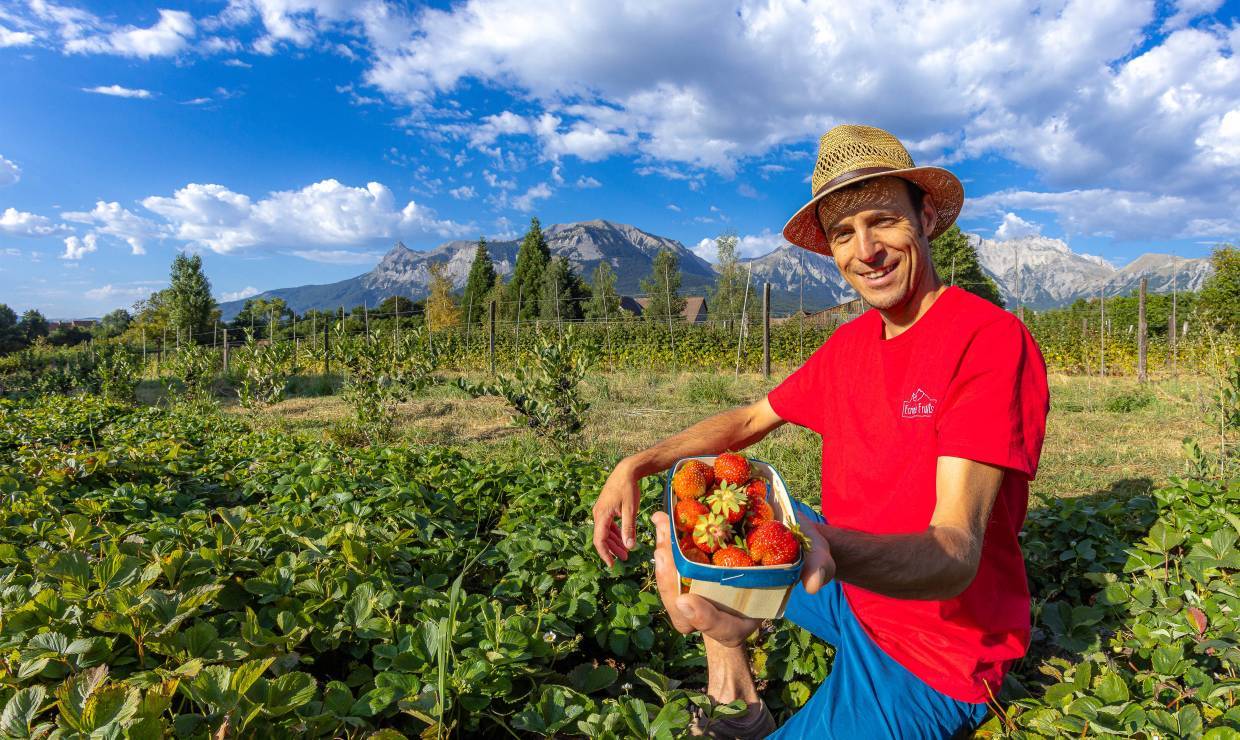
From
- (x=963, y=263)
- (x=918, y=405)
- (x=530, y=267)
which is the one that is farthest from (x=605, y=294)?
(x=918, y=405)

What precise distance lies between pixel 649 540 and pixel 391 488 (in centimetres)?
111

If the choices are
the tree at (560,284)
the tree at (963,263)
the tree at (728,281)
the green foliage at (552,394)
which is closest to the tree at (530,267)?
the tree at (560,284)

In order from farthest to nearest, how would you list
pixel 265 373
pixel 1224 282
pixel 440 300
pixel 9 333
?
pixel 440 300
pixel 9 333
pixel 1224 282
pixel 265 373

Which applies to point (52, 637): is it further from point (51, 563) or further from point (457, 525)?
point (457, 525)

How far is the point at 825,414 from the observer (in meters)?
2.00

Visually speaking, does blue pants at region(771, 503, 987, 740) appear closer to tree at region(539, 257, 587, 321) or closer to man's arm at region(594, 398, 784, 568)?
man's arm at region(594, 398, 784, 568)

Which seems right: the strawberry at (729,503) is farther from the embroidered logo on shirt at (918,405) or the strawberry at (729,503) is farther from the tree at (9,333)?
the tree at (9,333)

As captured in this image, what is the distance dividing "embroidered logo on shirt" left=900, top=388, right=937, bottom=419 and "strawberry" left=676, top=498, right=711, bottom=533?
0.65 m

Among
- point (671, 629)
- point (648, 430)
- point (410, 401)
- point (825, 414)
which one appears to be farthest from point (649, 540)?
point (410, 401)

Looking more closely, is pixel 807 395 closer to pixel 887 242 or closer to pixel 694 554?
pixel 887 242

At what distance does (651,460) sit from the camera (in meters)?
1.83

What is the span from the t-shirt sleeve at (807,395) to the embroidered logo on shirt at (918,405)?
0.42m

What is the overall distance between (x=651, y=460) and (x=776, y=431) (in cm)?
526

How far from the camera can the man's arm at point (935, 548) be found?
1.11 m
